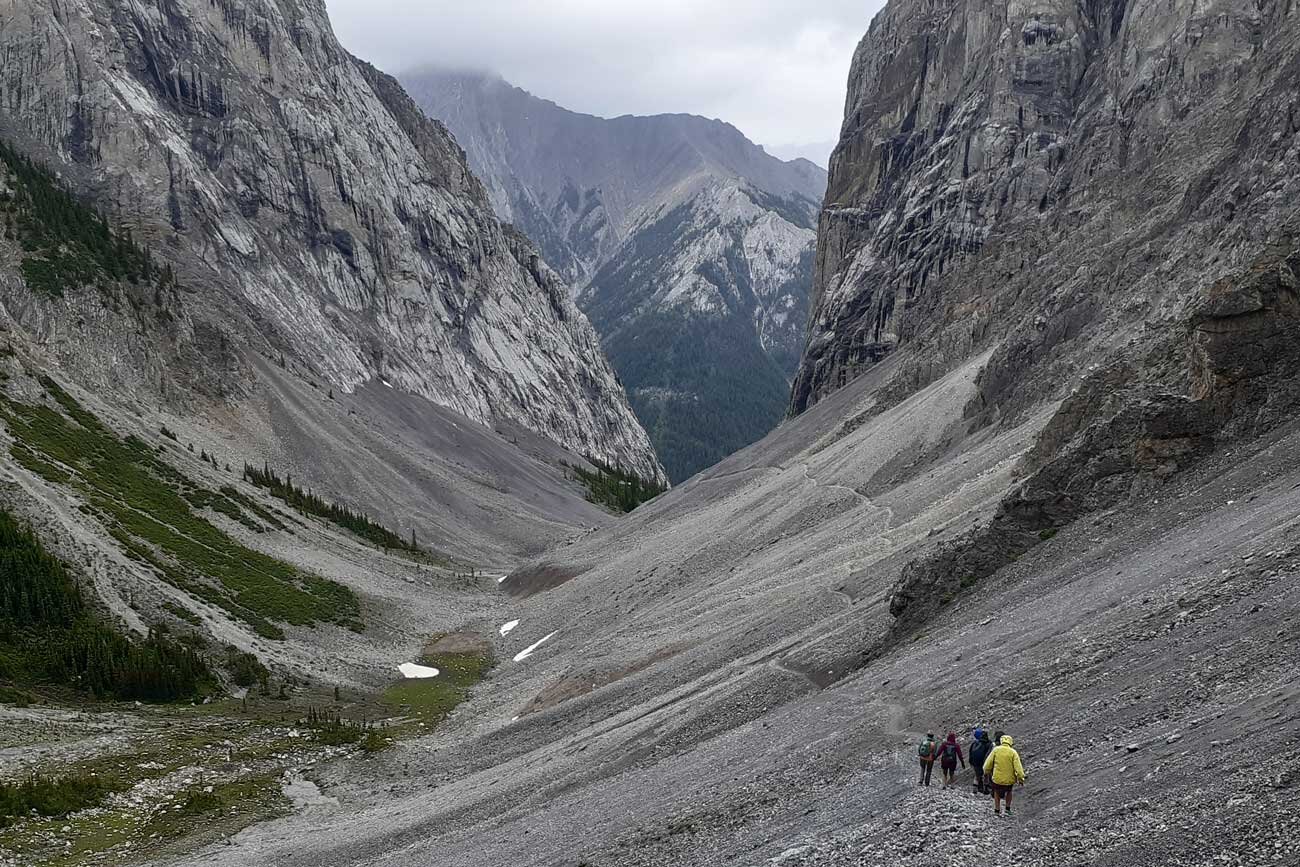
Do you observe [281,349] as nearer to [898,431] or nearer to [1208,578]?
[898,431]

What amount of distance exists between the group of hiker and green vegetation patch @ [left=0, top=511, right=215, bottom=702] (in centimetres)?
3422

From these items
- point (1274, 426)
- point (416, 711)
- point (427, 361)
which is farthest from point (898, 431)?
point (427, 361)

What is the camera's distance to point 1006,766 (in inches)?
663

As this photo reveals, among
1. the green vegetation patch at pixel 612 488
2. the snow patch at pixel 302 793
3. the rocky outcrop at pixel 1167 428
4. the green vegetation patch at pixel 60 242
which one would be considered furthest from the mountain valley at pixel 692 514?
the green vegetation patch at pixel 612 488

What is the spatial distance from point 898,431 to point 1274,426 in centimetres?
4413

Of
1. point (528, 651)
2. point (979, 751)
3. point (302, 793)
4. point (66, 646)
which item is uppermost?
point (66, 646)

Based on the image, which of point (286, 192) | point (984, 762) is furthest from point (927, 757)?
point (286, 192)

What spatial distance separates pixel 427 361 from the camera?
16238 centimetres

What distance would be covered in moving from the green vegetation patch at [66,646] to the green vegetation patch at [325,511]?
1526 inches

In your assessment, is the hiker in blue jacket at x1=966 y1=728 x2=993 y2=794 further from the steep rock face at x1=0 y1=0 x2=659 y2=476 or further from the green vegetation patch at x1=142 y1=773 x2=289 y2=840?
the steep rock face at x1=0 y1=0 x2=659 y2=476

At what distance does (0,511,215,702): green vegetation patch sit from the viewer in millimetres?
40750

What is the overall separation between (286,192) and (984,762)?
504 ft

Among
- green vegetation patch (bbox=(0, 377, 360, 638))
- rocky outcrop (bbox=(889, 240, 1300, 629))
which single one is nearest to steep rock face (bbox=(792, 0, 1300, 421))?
rocky outcrop (bbox=(889, 240, 1300, 629))

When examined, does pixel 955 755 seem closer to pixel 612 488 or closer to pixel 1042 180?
pixel 1042 180
